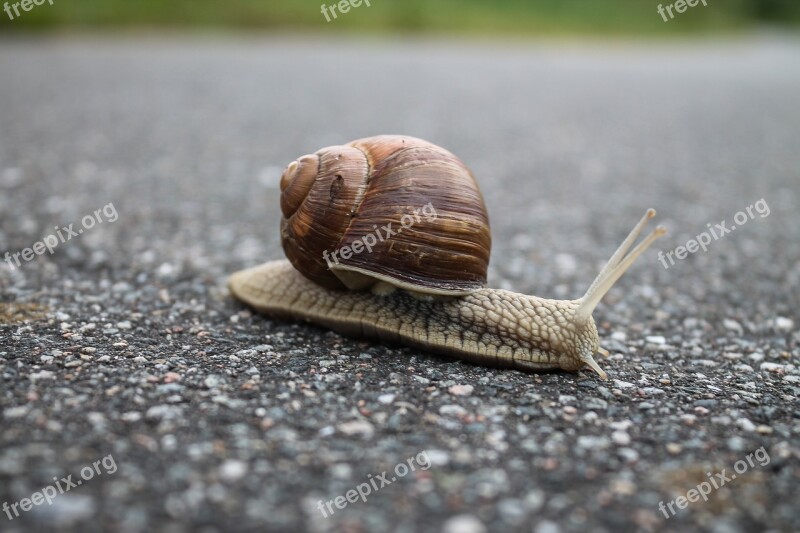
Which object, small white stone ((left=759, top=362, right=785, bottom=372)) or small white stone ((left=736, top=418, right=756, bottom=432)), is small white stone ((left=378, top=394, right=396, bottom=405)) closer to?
small white stone ((left=736, top=418, right=756, bottom=432))

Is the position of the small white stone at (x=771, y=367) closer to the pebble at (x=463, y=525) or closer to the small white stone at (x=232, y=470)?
the pebble at (x=463, y=525)

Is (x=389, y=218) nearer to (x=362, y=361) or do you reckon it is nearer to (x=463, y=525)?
(x=362, y=361)

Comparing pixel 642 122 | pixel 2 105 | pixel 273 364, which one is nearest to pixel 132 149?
pixel 2 105

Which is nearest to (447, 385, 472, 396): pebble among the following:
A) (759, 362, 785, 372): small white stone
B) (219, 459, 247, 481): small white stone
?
(219, 459, 247, 481): small white stone

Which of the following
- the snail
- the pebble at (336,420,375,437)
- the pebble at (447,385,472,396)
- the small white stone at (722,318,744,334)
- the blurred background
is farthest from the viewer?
the blurred background

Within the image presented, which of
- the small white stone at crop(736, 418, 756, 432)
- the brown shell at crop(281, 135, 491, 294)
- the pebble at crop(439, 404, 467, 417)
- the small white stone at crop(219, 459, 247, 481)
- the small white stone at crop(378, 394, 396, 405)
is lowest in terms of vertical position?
the small white stone at crop(736, 418, 756, 432)

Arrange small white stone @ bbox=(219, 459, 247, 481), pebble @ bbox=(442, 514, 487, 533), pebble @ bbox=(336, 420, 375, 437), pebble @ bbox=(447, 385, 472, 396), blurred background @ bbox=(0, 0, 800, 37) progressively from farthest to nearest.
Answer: blurred background @ bbox=(0, 0, 800, 37), pebble @ bbox=(447, 385, 472, 396), pebble @ bbox=(336, 420, 375, 437), small white stone @ bbox=(219, 459, 247, 481), pebble @ bbox=(442, 514, 487, 533)
